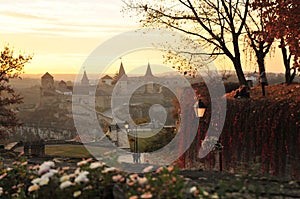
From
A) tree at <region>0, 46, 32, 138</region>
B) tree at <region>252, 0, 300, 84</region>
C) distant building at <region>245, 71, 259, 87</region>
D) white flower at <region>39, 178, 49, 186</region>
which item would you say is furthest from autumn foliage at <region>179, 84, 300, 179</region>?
tree at <region>0, 46, 32, 138</region>

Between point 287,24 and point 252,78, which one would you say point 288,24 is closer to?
point 287,24

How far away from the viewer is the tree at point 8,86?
78.8 feet

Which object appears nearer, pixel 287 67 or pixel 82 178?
pixel 82 178

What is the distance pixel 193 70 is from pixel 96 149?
6.47 metres

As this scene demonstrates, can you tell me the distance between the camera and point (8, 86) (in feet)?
80.3

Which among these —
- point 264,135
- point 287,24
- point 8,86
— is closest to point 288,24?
point 287,24

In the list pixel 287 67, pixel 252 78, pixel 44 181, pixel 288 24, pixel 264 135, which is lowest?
pixel 264 135

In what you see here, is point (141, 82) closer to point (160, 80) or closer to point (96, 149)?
point (160, 80)

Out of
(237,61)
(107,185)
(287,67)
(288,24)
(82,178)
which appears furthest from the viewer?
(237,61)

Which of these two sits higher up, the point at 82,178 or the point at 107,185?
the point at 82,178

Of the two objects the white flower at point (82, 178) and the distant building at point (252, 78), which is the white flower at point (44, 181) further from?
the distant building at point (252, 78)

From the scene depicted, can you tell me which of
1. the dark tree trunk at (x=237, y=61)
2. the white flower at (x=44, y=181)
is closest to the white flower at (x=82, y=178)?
the white flower at (x=44, y=181)

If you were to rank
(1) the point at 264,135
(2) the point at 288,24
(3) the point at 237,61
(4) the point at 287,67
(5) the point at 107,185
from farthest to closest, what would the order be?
(3) the point at 237,61 → (4) the point at 287,67 → (2) the point at 288,24 → (1) the point at 264,135 → (5) the point at 107,185

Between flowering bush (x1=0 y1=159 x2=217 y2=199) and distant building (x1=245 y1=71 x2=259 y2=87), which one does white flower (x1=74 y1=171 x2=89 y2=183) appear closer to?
flowering bush (x1=0 y1=159 x2=217 y2=199)
